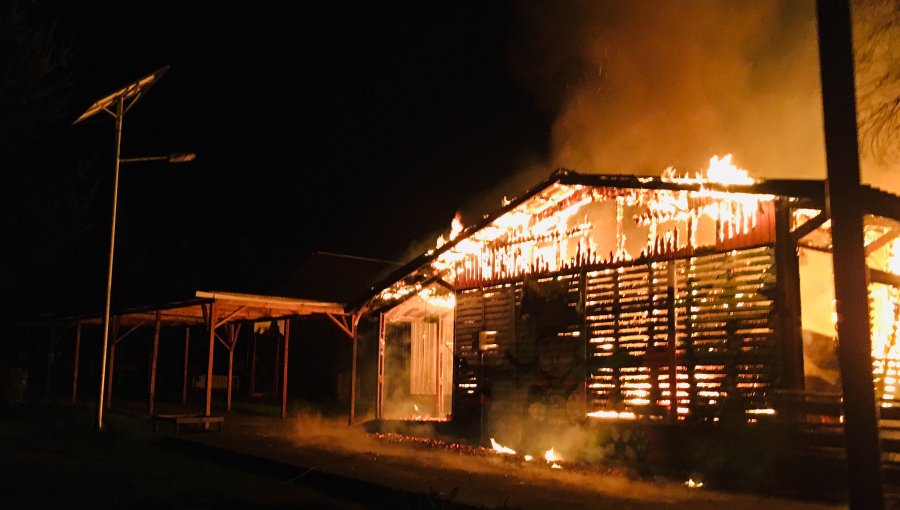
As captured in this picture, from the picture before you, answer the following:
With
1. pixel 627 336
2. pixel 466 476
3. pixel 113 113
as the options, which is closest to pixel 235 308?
pixel 113 113

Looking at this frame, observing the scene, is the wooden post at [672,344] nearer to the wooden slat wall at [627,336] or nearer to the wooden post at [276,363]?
the wooden slat wall at [627,336]

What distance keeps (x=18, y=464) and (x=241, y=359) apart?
21.2 meters

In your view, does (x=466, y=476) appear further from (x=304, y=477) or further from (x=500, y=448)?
(x=500, y=448)

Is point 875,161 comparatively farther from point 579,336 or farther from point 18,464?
point 18,464

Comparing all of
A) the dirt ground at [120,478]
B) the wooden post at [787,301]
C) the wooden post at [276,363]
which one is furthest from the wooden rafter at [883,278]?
Result: the wooden post at [276,363]

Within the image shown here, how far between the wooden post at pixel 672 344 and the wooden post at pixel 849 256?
238 inches

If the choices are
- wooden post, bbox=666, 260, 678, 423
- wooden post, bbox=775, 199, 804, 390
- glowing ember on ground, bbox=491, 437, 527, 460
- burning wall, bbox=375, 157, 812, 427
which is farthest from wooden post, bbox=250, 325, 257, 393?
wooden post, bbox=775, 199, 804, 390

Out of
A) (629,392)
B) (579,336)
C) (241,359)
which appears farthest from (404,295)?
(241,359)

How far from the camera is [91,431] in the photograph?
16.7 meters

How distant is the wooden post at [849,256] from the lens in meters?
4.80

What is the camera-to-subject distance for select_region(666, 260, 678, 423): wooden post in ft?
36.8

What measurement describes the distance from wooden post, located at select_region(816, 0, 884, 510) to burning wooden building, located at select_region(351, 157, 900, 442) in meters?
4.23

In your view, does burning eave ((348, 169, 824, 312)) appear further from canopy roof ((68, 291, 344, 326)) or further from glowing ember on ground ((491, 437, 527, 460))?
glowing ember on ground ((491, 437, 527, 460))

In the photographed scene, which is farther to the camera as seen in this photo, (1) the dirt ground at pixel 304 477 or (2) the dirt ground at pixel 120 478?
(2) the dirt ground at pixel 120 478
